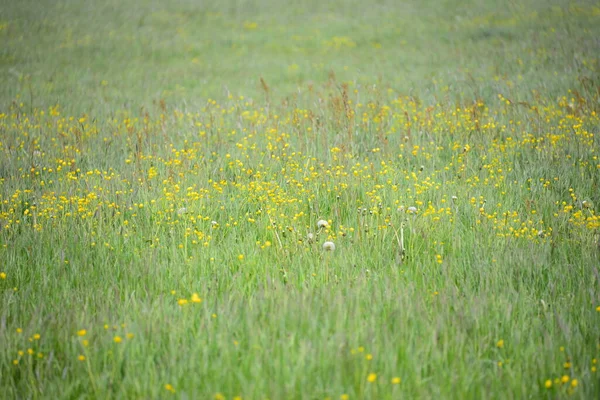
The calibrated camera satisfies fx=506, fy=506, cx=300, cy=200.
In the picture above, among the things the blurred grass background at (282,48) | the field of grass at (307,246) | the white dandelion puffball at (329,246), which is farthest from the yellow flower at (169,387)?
the blurred grass background at (282,48)

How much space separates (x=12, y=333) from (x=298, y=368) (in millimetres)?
1580

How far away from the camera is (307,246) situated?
375cm

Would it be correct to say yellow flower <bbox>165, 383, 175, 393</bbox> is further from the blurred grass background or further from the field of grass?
the blurred grass background

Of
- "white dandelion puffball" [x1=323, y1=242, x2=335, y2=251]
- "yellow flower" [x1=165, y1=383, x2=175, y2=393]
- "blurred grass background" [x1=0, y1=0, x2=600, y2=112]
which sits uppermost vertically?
"blurred grass background" [x1=0, y1=0, x2=600, y2=112]

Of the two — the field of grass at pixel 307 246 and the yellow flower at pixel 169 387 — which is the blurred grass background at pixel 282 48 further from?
the yellow flower at pixel 169 387

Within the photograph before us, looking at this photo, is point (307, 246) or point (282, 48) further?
point (282, 48)

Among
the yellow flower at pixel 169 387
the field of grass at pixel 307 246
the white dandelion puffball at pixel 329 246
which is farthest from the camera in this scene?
the white dandelion puffball at pixel 329 246

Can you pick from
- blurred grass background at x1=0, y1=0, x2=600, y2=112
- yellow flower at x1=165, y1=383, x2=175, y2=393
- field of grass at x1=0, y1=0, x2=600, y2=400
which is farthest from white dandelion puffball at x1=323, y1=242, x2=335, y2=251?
blurred grass background at x1=0, y1=0, x2=600, y2=112

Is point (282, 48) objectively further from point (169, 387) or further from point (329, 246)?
point (169, 387)

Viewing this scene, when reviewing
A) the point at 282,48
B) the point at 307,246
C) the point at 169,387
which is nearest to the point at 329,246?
the point at 307,246

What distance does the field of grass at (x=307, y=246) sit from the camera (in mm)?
2445

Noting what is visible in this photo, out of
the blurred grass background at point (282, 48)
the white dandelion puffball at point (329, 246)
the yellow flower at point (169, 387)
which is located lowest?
the yellow flower at point (169, 387)

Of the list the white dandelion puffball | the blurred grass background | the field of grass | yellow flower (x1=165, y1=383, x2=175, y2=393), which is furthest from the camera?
the blurred grass background

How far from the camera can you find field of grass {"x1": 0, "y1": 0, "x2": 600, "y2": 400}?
2.45 meters
